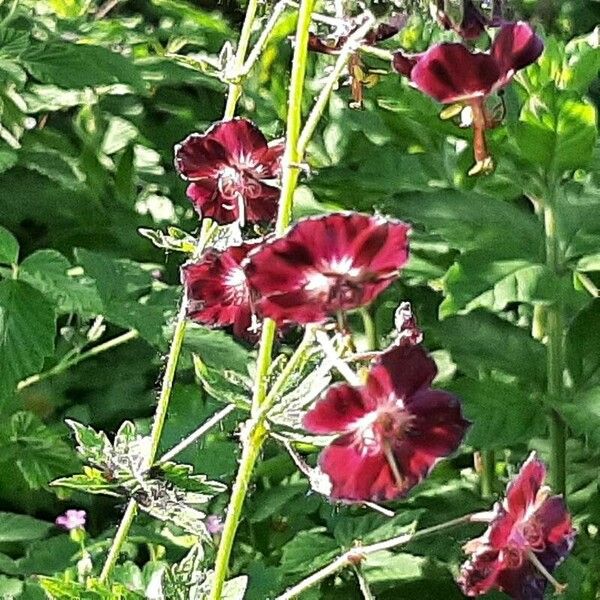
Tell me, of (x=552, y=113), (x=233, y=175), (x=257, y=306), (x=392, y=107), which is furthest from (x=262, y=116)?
(x=257, y=306)

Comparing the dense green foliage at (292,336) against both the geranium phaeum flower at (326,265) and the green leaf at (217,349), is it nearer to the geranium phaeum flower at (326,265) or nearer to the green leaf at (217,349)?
the green leaf at (217,349)

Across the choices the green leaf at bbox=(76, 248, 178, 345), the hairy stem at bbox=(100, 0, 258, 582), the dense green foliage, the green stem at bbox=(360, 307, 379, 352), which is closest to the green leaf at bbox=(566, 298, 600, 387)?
the dense green foliage

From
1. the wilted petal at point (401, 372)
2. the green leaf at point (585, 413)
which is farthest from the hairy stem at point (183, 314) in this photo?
the green leaf at point (585, 413)

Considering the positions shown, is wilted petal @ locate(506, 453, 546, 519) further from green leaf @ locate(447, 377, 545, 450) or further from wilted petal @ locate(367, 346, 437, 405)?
green leaf @ locate(447, 377, 545, 450)

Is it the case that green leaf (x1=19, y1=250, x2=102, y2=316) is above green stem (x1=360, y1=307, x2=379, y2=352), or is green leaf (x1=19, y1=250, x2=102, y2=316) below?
above

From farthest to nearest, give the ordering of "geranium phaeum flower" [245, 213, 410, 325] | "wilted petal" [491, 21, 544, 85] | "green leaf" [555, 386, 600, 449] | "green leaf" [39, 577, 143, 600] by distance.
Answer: "green leaf" [555, 386, 600, 449] → "green leaf" [39, 577, 143, 600] → "wilted petal" [491, 21, 544, 85] → "geranium phaeum flower" [245, 213, 410, 325]

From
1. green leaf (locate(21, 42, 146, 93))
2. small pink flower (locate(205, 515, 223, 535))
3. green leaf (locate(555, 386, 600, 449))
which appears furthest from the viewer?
green leaf (locate(21, 42, 146, 93))

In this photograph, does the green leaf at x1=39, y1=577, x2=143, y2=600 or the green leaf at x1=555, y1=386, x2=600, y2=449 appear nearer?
the green leaf at x1=39, y1=577, x2=143, y2=600
